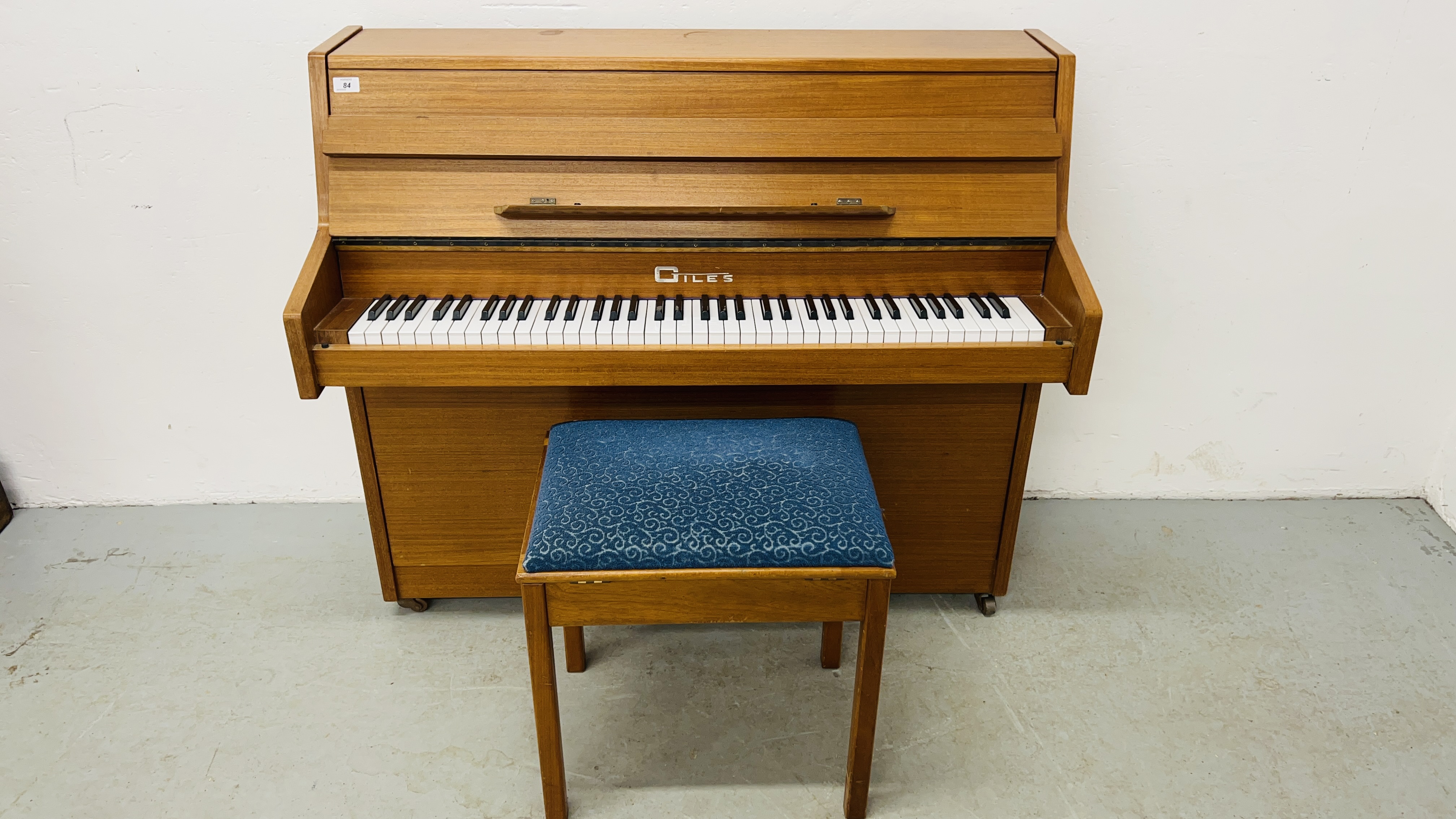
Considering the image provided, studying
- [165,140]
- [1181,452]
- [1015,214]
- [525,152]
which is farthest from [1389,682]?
[165,140]

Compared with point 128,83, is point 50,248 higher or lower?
lower

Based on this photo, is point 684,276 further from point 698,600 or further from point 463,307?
point 698,600

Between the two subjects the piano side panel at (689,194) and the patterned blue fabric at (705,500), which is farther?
the piano side panel at (689,194)

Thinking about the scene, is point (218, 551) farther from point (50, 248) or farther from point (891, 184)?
point (891, 184)

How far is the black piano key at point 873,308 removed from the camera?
1662 mm

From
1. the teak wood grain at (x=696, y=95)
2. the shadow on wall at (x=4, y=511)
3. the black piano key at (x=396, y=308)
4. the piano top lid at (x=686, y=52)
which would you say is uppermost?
the piano top lid at (x=686, y=52)

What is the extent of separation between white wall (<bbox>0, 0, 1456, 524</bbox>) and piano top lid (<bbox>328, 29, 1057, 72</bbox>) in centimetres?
16

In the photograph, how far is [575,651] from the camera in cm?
186

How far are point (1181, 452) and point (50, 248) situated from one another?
2.90m

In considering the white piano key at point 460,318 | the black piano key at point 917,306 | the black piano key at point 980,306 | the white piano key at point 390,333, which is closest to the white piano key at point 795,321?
the black piano key at point 917,306

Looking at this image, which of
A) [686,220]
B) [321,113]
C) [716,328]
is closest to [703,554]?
[716,328]

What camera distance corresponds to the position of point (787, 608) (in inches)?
53.7

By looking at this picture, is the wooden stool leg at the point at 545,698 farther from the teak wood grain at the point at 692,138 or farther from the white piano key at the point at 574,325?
the teak wood grain at the point at 692,138

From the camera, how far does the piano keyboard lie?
160 centimetres
